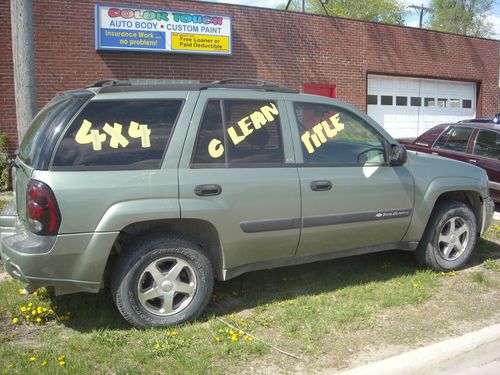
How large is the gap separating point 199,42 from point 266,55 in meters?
1.89

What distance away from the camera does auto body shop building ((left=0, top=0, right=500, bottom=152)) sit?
35.5ft

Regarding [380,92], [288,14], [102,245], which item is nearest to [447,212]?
[102,245]

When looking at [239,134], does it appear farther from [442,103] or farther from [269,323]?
[442,103]

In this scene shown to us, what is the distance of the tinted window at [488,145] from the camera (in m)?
8.16

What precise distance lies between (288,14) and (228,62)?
2.20 meters

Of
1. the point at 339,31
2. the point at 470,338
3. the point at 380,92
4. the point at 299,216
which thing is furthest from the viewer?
the point at 380,92

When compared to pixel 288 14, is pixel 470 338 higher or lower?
lower

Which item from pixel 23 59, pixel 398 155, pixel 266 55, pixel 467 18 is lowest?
pixel 398 155

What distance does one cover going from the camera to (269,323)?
3996mm

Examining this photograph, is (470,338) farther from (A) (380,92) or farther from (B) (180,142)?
(A) (380,92)

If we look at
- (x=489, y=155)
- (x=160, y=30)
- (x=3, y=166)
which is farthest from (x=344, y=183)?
(x=160, y=30)

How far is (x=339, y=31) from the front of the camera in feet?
45.9

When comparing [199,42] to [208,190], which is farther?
[199,42]

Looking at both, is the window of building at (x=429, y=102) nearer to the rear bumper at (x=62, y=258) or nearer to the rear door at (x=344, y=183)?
the rear door at (x=344, y=183)
